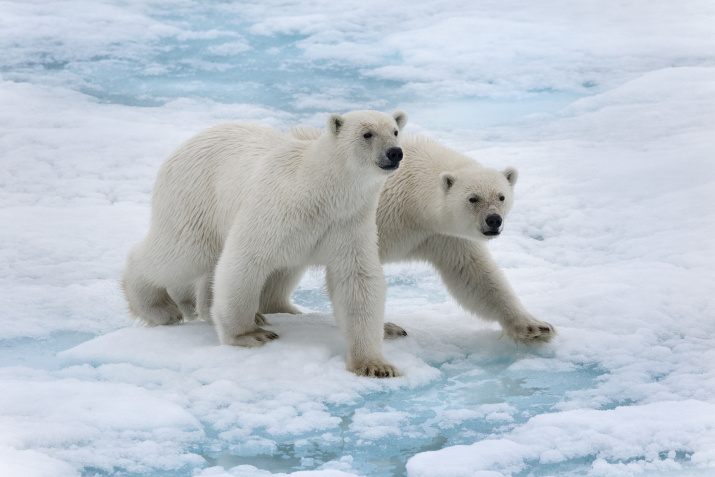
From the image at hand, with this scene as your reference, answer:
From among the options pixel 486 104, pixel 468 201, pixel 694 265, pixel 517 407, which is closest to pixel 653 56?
pixel 486 104

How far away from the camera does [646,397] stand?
4340 mm

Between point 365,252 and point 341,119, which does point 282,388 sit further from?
point 341,119

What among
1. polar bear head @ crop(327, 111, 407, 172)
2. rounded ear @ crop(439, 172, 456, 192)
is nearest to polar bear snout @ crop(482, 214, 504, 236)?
rounded ear @ crop(439, 172, 456, 192)

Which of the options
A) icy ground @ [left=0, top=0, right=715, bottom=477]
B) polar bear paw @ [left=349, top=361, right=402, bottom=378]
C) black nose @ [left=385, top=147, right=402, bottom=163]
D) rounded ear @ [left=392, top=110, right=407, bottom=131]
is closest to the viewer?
icy ground @ [left=0, top=0, right=715, bottom=477]

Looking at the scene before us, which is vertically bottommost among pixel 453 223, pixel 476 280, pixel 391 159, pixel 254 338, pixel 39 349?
pixel 39 349

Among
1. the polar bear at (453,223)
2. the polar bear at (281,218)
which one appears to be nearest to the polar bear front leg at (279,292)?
the polar bear at (281,218)

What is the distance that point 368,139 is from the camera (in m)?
4.31

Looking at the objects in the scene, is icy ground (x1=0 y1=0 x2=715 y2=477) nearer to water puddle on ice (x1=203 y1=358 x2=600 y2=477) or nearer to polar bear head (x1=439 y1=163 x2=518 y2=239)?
water puddle on ice (x1=203 y1=358 x2=600 y2=477)

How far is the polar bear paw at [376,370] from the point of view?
4.52 m

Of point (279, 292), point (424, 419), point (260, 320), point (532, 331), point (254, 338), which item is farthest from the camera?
point (279, 292)

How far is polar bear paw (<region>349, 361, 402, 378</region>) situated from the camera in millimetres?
4523

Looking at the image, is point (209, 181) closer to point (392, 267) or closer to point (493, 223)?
point (493, 223)

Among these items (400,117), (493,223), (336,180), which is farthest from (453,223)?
(336,180)

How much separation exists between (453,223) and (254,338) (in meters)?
1.30
